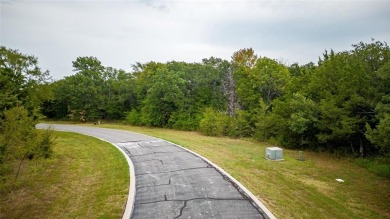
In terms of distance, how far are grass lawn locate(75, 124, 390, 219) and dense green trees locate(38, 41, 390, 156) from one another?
8.09ft

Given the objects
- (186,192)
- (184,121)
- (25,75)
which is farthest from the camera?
(184,121)

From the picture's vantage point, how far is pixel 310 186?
11609mm

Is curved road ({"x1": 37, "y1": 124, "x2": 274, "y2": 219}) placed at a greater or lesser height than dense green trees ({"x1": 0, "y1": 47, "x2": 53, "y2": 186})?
lesser

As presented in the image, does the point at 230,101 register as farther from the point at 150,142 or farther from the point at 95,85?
the point at 95,85

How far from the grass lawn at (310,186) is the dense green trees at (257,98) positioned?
8.09 feet

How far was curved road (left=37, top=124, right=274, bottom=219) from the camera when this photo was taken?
8070mm

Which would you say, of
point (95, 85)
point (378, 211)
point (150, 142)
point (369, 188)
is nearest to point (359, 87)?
point (369, 188)

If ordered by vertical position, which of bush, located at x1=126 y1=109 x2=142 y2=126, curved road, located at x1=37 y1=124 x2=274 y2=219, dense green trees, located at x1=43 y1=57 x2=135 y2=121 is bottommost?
curved road, located at x1=37 y1=124 x2=274 y2=219

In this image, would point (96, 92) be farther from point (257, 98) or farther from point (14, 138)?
point (14, 138)

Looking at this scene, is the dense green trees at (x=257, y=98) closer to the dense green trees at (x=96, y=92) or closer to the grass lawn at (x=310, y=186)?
the dense green trees at (x=96, y=92)

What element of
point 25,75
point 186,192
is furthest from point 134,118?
point 186,192

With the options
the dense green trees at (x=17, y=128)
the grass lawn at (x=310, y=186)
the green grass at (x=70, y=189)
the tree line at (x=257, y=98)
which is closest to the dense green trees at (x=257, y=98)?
the tree line at (x=257, y=98)

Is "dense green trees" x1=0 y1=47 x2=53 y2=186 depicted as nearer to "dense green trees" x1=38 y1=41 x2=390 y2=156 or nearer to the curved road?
the curved road

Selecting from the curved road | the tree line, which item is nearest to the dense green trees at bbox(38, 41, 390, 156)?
the tree line
